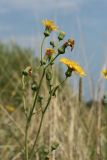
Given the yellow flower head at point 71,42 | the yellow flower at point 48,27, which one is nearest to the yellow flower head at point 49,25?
the yellow flower at point 48,27

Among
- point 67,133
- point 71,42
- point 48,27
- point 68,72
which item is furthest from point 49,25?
point 67,133

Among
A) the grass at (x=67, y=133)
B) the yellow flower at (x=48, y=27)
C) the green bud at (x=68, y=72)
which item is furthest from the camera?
the grass at (x=67, y=133)

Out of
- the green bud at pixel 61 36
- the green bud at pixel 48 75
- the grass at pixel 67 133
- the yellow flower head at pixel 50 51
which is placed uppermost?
the green bud at pixel 61 36

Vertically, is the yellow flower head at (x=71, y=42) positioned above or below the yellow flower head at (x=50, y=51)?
above

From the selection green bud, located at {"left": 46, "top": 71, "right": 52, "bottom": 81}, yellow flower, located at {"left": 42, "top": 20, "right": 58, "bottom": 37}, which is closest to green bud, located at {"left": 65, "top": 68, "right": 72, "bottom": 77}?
green bud, located at {"left": 46, "top": 71, "right": 52, "bottom": 81}

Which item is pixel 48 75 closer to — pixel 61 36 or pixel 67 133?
pixel 61 36

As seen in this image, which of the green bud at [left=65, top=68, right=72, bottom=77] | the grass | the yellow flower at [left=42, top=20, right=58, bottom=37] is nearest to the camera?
the green bud at [left=65, top=68, right=72, bottom=77]

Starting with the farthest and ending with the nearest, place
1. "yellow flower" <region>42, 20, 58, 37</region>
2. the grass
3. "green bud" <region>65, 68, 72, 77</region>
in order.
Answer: the grass
"yellow flower" <region>42, 20, 58, 37</region>
"green bud" <region>65, 68, 72, 77</region>

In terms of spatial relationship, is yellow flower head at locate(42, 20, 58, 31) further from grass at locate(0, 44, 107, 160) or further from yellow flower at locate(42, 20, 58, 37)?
grass at locate(0, 44, 107, 160)

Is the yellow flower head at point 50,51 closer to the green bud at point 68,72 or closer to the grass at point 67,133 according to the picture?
the green bud at point 68,72

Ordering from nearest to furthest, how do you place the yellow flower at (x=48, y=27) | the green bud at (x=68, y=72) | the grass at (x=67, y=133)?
the green bud at (x=68, y=72), the yellow flower at (x=48, y=27), the grass at (x=67, y=133)

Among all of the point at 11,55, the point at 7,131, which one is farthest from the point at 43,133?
the point at 11,55

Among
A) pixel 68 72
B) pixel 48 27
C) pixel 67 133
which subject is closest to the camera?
pixel 68 72
